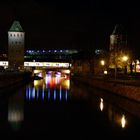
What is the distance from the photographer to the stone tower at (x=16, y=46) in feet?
Result: 411

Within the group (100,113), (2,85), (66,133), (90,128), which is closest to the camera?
(66,133)

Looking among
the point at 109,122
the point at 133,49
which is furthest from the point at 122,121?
the point at 133,49

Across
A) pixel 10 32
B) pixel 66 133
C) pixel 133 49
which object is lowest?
pixel 66 133

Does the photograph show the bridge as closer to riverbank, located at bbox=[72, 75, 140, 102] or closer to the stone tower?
the stone tower

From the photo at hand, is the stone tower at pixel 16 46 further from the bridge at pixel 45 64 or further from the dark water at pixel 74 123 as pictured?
the dark water at pixel 74 123

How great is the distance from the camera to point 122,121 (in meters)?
20.9

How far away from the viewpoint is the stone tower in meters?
125

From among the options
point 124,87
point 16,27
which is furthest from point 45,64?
point 124,87

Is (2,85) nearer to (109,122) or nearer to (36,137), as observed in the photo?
(109,122)

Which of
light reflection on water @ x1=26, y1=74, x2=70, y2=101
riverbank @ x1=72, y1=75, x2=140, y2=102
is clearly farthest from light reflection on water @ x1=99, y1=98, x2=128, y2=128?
light reflection on water @ x1=26, y1=74, x2=70, y2=101

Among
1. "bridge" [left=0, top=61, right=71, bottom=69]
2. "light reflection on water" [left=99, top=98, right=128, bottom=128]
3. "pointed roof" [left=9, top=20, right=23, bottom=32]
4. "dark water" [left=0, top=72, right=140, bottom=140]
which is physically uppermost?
"pointed roof" [left=9, top=20, right=23, bottom=32]

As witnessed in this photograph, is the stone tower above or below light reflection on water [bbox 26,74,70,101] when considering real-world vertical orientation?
above

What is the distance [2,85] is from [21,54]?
273ft

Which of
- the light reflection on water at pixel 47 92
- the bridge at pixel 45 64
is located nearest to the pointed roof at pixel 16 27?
the bridge at pixel 45 64
